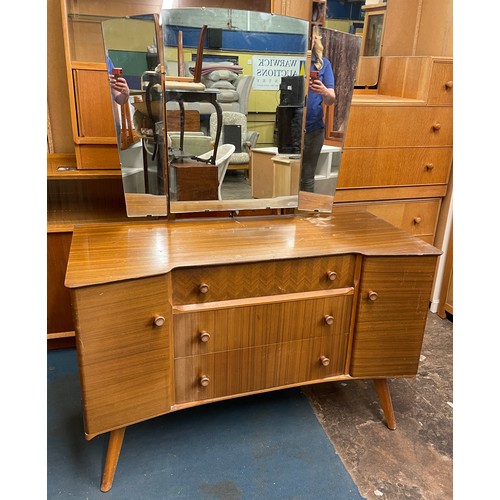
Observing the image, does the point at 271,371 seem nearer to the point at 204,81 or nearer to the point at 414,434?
the point at 414,434

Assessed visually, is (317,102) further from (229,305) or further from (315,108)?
(229,305)

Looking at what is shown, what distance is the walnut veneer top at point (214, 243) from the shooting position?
122 centimetres

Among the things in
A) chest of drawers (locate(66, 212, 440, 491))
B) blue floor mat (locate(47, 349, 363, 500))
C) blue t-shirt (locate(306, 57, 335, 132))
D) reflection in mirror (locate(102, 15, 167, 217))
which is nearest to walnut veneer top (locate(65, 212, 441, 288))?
chest of drawers (locate(66, 212, 440, 491))

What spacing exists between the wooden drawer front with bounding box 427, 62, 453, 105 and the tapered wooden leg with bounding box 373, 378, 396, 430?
126 cm

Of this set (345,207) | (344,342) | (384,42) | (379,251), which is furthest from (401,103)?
(344,342)

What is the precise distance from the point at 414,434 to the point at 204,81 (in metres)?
1.41

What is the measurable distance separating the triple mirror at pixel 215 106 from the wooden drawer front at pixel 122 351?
0.43 m

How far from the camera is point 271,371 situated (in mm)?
1428

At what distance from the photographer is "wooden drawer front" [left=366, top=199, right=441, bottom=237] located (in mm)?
2158

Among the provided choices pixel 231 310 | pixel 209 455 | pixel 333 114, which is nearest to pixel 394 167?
pixel 333 114

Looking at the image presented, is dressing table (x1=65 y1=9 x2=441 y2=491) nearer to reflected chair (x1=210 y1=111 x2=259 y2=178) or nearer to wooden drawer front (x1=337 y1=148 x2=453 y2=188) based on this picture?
reflected chair (x1=210 y1=111 x2=259 y2=178)

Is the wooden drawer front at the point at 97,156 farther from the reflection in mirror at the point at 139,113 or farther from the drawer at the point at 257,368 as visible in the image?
the drawer at the point at 257,368

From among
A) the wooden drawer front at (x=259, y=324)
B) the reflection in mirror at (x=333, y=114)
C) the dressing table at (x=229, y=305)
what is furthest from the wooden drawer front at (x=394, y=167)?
the wooden drawer front at (x=259, y=324)

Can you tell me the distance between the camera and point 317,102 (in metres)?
1.54
